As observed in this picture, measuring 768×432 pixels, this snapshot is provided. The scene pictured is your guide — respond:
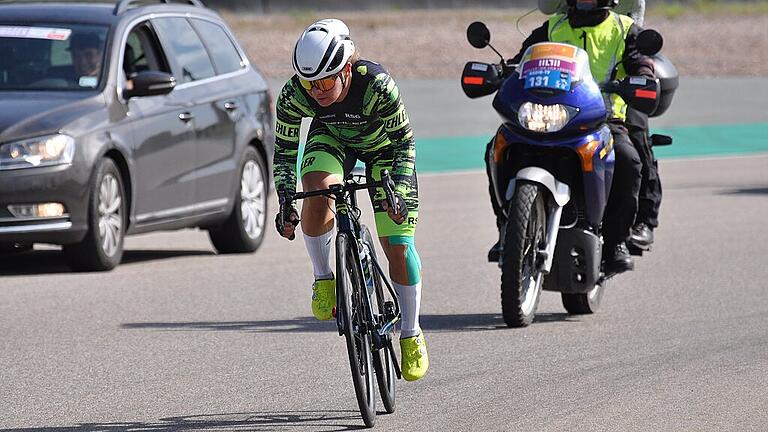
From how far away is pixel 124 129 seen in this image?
1166 centimetres

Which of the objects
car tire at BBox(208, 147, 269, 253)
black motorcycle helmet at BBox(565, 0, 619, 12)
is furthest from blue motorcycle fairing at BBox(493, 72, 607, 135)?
car tire at BBox(208, 147, 269, 253)

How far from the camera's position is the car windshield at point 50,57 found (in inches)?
465

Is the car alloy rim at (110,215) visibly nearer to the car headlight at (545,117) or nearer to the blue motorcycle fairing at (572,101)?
the blue motorcycle fairing at (572,101)

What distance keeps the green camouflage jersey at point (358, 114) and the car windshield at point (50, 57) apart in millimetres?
5050

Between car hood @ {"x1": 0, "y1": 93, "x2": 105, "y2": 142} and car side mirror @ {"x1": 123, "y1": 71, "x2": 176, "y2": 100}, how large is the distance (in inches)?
9.9

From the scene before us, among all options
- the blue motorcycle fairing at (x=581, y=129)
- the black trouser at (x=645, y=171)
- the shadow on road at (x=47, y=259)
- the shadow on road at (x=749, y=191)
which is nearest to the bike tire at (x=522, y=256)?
the blue motorcycle fairing at (x=581, y=129)

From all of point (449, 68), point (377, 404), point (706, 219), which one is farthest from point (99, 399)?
point (449, 68)

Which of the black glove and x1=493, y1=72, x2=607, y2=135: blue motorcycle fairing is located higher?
the black glove

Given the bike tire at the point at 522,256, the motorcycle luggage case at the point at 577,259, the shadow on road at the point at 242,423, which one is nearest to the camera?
the shadow on road at the point at 242,423

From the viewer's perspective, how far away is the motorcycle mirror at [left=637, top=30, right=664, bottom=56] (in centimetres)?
917

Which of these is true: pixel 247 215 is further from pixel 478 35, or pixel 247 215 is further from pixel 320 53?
pixel 320 53

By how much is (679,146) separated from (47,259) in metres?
12.2

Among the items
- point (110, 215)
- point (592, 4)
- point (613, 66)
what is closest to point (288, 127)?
point (592, 4)

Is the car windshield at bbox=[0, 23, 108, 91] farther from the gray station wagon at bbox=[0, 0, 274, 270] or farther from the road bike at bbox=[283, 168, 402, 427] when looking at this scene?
the road bike at bbox=[283, 168, 402, 427]
